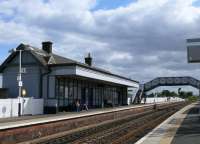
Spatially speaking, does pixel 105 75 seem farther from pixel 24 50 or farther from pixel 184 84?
pixel 184 84

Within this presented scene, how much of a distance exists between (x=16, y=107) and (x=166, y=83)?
70915 millimetres

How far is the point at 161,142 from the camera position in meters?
17.4

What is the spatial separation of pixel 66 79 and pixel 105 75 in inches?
326

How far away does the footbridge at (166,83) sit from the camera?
98.6m

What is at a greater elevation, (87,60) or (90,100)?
(87,60)

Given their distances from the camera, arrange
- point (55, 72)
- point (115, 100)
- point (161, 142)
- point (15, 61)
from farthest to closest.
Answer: point (115, 100) → point (15, 61) → point (55, 72) → point (161, 142)

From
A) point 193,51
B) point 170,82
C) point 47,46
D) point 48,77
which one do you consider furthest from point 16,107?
point 170,82

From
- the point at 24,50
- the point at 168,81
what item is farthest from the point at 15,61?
the point at 168,81

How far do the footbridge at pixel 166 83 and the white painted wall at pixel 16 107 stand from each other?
172 feet

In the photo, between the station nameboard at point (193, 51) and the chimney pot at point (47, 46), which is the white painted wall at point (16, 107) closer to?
the chimney pot at point (47, 46)

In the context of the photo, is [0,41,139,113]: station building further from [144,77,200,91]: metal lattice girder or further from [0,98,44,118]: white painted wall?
[144,77,200,91]: metal lattice girder

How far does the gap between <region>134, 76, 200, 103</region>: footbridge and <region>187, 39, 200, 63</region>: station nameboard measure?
6436cm

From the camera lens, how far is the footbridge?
98.6 metres

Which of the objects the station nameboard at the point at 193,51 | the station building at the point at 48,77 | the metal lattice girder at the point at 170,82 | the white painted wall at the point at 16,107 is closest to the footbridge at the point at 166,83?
the metal lattice girder at the point at 170,82
